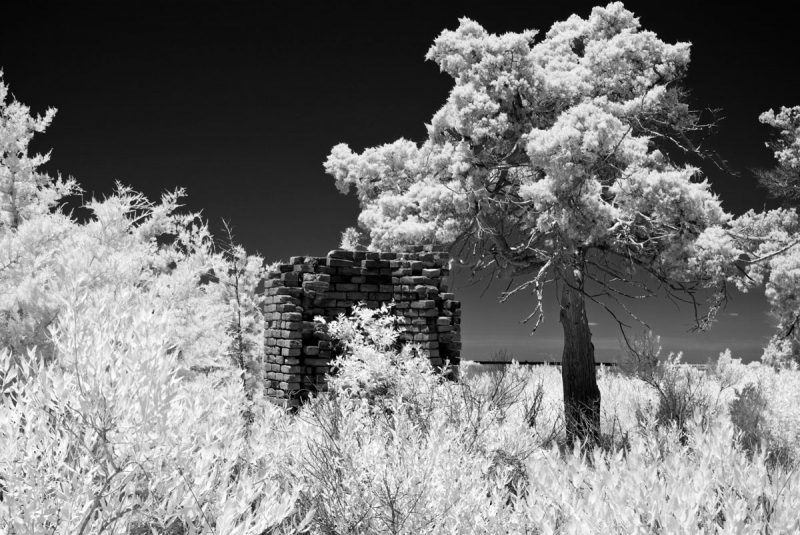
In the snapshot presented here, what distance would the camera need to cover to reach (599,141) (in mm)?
10625

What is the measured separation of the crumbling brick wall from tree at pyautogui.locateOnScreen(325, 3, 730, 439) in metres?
2.86

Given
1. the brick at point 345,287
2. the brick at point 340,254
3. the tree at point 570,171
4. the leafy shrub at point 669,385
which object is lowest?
the leafy shrub at point 669,385

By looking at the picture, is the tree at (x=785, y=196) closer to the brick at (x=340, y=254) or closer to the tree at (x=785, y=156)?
the tree at (x=785, y=156)

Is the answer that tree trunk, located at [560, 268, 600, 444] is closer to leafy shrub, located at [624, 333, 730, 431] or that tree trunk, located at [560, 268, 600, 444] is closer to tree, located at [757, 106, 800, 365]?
leafy shrub, located at [624, 333, 730, 431]

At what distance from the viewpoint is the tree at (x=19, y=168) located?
47.5ft

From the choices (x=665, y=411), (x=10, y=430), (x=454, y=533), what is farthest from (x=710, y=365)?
(x=10, y=430)

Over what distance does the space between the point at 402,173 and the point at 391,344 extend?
787 cm

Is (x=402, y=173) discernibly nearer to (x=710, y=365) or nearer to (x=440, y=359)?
(x=440, y=359)

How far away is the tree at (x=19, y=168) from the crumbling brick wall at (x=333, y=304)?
8.45 metres

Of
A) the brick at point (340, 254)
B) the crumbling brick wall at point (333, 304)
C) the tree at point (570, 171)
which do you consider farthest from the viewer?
the tree at point (570, 171)

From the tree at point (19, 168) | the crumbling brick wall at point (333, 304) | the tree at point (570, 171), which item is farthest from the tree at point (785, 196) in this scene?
the tree at point (19, 168)

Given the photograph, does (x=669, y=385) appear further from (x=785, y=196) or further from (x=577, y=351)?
(x=785, y=196)

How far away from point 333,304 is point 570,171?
4623 millimetres

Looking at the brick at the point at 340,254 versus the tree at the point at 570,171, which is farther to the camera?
the tree at the point at 570,171
